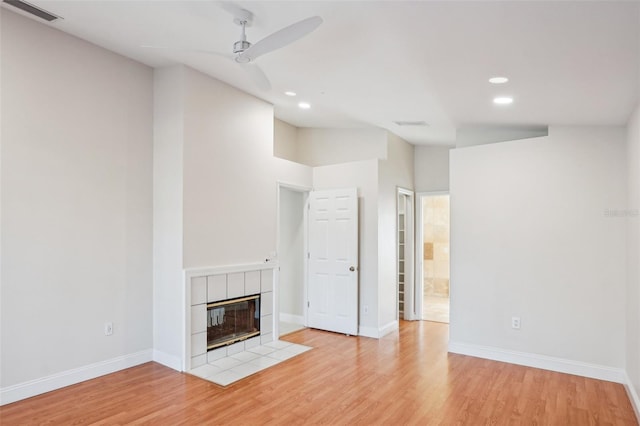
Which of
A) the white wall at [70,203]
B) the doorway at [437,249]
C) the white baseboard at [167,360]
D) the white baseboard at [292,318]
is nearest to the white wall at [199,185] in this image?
the white baseboard at [167,360]

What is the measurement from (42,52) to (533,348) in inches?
222

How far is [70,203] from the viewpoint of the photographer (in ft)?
12.0

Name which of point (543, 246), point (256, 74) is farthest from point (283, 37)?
point (543, 246)

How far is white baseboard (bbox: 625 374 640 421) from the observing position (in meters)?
3.21

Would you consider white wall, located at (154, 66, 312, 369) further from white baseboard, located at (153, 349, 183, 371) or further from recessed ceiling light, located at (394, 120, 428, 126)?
recessed ceiling light, located at (394, 120, 428, 126)

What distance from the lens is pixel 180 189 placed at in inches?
161

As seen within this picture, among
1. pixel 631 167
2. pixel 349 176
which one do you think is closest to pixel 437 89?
pixel 631 167

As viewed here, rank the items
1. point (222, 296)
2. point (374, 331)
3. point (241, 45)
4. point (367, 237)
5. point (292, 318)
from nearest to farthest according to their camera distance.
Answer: point (241, 45)
point (222, 296)
point (374, 331)
point (367, 237)
point (292, 318)

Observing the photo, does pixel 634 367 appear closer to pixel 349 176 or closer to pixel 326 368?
pixel 326 368

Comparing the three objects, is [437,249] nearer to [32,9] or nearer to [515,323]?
[515,323]

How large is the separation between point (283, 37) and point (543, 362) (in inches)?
166

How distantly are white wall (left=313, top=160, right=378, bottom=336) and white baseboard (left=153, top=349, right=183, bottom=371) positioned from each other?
2.53 metres

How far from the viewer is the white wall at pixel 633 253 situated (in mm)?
3277

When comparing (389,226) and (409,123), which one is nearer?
(409,123)
